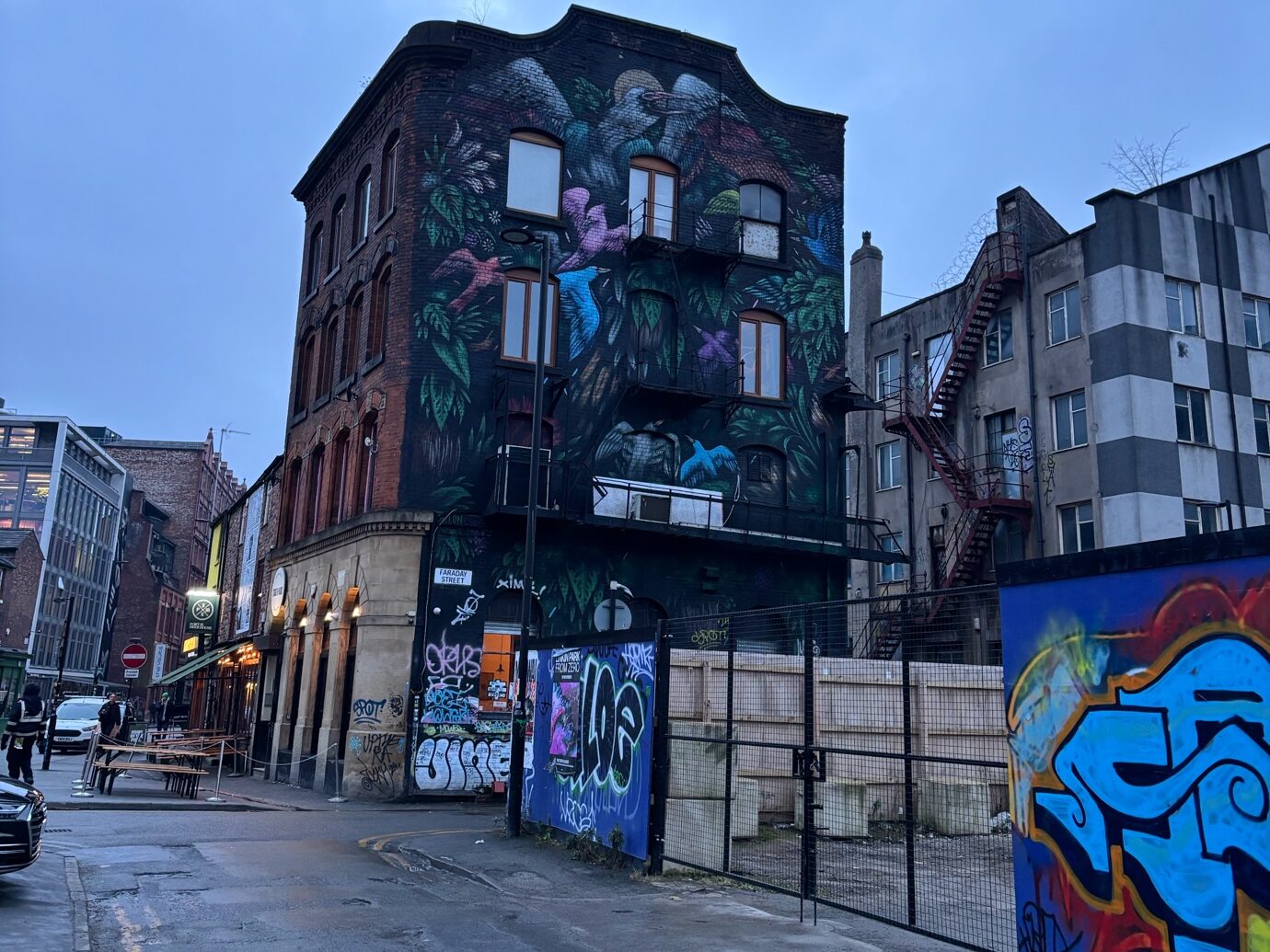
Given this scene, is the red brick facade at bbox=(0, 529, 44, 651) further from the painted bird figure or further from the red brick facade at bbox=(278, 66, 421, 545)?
the painted bird figure

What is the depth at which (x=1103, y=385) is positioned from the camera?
101ft

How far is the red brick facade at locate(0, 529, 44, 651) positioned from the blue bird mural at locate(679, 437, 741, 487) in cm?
5555

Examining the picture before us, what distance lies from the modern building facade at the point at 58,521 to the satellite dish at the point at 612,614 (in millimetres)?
54135

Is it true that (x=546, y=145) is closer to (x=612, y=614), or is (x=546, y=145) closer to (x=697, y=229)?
(x=697, y=229)

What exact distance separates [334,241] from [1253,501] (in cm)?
2735

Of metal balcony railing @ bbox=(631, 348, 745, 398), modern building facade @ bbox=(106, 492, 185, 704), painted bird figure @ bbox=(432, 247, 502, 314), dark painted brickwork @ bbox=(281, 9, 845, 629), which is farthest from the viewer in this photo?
modern building facade @ bbox=(106, 492, 185, 704)

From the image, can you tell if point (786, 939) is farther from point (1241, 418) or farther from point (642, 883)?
point (1241, 418)

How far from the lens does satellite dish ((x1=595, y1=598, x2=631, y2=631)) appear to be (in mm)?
25500

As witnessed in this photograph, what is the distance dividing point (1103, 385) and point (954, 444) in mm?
5706

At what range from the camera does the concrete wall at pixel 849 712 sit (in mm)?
16625

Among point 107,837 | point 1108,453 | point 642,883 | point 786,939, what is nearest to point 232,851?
point 107,837

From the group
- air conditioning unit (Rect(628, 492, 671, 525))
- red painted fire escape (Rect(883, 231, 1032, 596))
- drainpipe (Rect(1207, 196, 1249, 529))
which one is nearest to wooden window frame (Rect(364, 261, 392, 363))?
air conditioning unit (Rect(628, 492, 671, 525))

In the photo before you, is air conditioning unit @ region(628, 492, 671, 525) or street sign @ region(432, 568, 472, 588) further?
air conditioning unit @ region(628, 492, 671, 525)

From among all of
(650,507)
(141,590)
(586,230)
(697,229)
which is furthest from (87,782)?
(141,590)
